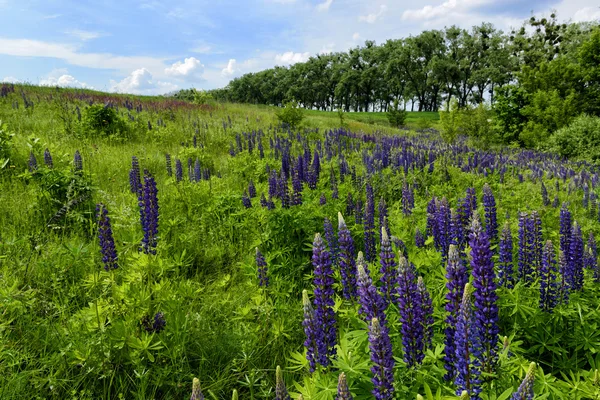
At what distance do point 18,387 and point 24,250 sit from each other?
196cm

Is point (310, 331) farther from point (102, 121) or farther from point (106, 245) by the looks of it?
point (102, 121)

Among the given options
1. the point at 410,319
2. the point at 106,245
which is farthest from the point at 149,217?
the point at 410,319

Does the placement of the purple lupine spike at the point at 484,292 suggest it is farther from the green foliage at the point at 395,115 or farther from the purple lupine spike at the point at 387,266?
the green foliage at the point at 395,115

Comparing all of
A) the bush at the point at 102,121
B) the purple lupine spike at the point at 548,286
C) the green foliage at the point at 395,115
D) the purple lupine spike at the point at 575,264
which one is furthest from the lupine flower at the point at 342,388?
the green foliage at the point at 395,115

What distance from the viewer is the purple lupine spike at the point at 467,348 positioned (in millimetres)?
1488

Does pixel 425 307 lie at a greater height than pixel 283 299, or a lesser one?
greater

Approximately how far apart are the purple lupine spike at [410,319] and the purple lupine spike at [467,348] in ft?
0.77

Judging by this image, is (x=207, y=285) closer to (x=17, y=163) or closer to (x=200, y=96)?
(x=17, y=163)

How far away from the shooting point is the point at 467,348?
152cm

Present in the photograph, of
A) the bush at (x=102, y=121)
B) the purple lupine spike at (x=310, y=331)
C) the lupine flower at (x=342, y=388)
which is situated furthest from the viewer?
the bush at (x=102, y=121)

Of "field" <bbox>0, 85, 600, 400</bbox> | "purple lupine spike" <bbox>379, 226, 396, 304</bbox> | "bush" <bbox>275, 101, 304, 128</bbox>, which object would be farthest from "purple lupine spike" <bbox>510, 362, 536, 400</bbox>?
"bush" <bbox>275, 101, 304, 128</bbox>

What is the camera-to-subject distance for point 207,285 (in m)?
3.55

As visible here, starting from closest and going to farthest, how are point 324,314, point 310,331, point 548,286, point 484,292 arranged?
point 484,292 < point 310,331 < point 324,314 < point 548,286

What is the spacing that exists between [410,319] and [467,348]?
316 millimetres
